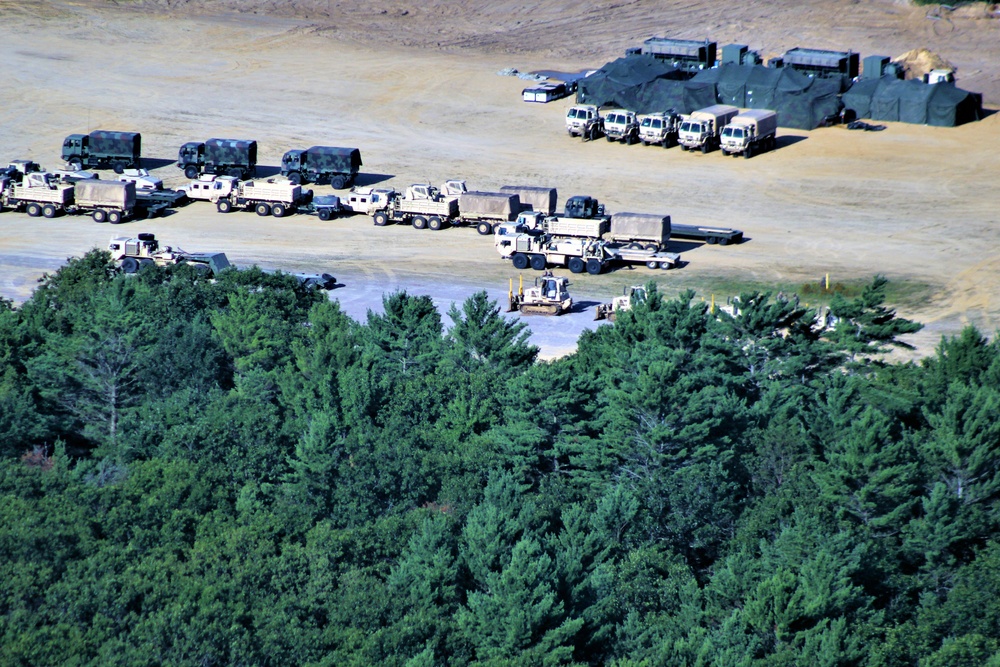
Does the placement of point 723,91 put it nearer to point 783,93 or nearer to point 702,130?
point 783,93

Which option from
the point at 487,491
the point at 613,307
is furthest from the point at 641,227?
the point at 487,491

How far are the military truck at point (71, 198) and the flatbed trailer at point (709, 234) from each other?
87.3 feet

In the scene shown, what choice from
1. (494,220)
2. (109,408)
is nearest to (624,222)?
(494,220)

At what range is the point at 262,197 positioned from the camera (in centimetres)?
7250

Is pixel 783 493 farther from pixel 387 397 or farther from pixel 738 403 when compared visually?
pixel 387 397

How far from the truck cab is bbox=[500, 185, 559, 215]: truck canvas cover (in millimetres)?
1607

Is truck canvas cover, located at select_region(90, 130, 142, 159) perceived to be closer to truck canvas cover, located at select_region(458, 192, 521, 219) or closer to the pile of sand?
truck canvas cover, located at select_region(458, 192, 521, 219)

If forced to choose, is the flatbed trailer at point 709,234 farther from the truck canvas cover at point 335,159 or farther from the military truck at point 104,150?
the military truck at point 104,150

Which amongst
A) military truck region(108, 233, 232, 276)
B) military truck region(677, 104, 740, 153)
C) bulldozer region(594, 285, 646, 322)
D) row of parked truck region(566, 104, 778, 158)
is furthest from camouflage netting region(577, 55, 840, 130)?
military truck region(108, 233, 232, 276)

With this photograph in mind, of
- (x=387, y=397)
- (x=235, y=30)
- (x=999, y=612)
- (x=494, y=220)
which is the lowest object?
(x=999, y=612)

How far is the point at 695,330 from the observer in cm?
4559

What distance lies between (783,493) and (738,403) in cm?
538

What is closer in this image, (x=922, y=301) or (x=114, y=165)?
(x=922, y=301)

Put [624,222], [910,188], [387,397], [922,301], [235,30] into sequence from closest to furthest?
1. [387,397]
2. [922,301]
3. [624,222]
4. [910,188]
5. [235,30]
